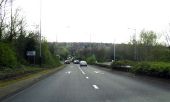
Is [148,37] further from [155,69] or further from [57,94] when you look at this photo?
[57,94]

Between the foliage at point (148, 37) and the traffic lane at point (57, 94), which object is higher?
the foliage at point (148, 37)

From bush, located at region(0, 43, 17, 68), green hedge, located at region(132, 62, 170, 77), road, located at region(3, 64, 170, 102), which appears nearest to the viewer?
road, located at region(3, 64, 170, 102)

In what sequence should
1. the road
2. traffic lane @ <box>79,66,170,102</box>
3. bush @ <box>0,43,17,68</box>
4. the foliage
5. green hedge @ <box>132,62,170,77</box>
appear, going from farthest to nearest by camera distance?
the foliage
bush @ <box>0,43,17,68</box>
green hedge @ <box>132,62,170,77</box>
the road
traffic lane @ <box>79,66,170,102</box>

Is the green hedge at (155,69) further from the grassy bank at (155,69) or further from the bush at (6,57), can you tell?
A: the bush at (6,57)

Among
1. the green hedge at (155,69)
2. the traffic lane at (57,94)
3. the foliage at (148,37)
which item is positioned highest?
the foliage at (148,37)

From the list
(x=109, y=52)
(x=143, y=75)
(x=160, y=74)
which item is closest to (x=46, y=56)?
(x=143, y=75)

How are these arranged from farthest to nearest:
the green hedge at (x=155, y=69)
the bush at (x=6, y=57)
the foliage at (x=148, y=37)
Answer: the foliage at (x=148, y=37), the bush at (x=6, y=57), the green hedge at (x=155, y=69)

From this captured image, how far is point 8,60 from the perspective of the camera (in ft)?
151

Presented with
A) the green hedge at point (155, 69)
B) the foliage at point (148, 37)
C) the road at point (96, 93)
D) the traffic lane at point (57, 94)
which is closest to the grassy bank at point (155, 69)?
the green hedge at point (155, 69)

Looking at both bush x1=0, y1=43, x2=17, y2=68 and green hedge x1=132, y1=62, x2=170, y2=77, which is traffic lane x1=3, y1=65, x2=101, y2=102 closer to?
green hedge x1=132, y1=62, x2=170, y2=77

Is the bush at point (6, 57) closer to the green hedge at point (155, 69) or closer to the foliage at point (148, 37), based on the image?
the green hedge at point (155, 69)

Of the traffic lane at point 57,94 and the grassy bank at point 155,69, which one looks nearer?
the traffic lane at point 57,94

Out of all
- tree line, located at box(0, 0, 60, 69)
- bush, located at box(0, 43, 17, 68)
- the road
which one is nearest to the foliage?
tree line, located at box(0, 0, 60, 69)

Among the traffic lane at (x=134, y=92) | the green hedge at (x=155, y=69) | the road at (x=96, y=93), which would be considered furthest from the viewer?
the green hedge at (x=155, y=69)
